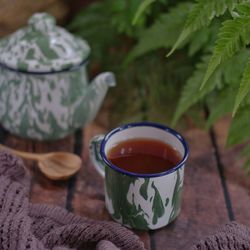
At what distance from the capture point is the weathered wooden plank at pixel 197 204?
86 cm

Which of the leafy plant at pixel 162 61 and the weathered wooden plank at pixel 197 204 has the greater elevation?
the leafy plant at pixel 162 61

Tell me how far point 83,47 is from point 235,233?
0.41 meters

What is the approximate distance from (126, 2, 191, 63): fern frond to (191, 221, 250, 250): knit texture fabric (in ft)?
1.22

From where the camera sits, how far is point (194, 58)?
1153 mm

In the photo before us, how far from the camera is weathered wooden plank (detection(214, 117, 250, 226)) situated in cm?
92

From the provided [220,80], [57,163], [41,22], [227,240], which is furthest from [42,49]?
[227,240]

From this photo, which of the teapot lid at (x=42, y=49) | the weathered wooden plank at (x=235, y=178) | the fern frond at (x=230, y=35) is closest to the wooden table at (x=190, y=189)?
the weathered wooden plank at (x=235, y=178)

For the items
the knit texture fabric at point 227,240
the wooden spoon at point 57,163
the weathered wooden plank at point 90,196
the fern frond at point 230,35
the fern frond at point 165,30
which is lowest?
the weathered wooden plank at point 90,196

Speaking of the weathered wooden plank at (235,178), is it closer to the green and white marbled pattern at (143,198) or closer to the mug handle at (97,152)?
the green and white marbled pattern at (143,198)

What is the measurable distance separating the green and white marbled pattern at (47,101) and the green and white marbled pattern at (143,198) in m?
0.21

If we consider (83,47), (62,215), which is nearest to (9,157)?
(62,215)

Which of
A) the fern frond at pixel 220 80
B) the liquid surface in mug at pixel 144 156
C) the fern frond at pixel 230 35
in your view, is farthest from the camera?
the fern frond at pixel 220 80

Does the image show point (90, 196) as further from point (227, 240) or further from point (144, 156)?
point (227, 240)

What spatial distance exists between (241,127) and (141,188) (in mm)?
218
